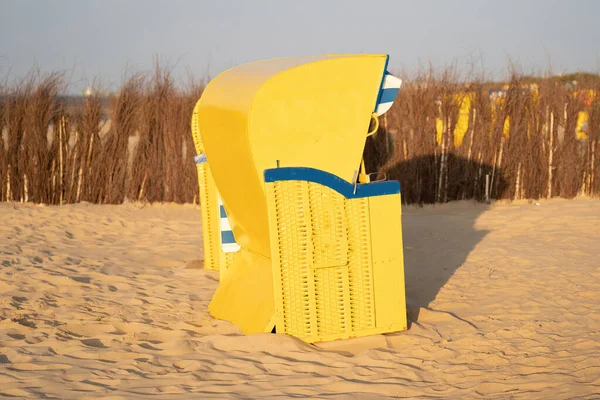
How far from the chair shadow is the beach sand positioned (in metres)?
0.05

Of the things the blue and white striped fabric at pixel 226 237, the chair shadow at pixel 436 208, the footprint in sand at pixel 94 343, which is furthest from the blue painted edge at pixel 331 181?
the chair shadow at pixel 436 208

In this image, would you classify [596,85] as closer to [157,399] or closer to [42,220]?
[42,220]

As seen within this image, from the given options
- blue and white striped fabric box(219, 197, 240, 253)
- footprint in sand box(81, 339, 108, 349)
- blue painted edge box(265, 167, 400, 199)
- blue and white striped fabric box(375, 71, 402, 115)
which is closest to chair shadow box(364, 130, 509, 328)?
blue and white striped fabric box(219, 197, 240, 253)

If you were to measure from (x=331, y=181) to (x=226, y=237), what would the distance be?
1.88 m

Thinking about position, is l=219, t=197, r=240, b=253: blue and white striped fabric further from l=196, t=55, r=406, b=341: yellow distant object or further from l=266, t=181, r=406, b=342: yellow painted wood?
l=266, t=181, r=406, b=342: yellow painted wood

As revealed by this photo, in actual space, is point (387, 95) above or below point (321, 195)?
above

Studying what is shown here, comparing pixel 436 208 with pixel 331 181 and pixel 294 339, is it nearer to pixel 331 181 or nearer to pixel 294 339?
pixel 331 181

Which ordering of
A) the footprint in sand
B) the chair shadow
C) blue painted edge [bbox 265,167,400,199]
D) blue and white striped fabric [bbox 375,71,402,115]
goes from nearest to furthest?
blue painted edge [bbox 265,167,400,199] → the footprint in sand → blue and white striped fabric [bbox 375,71,402,115] → the chair shadow

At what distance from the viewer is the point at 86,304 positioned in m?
5.82

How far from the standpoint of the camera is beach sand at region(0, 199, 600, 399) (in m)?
3.91

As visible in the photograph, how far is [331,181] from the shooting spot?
4676 mm

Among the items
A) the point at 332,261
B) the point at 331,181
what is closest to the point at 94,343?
the point at 332,261

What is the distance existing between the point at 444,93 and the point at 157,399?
876cm

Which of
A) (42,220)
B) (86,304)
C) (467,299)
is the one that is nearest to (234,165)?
(86,304)
